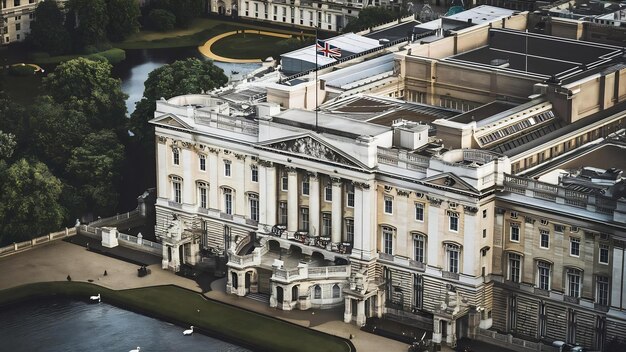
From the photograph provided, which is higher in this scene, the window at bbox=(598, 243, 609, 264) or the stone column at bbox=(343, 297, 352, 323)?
the window at bbox=(598, 243, 609, 264)

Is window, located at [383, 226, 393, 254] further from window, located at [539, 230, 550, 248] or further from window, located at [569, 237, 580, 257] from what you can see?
window, located at [569, 237, 580, 257]

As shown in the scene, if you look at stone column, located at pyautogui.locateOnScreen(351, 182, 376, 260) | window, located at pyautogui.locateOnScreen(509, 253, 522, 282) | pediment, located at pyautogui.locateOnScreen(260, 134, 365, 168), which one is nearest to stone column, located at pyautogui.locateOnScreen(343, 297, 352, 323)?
stone column, located at pyautogui.locateOnScreen(351, 182, 376, 260)

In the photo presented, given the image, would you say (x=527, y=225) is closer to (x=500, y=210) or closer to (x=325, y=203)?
(x=500, y=210)

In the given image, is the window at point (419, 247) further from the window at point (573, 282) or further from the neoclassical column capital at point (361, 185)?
the window at point (573, 282)

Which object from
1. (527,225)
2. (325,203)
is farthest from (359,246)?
(527,225)

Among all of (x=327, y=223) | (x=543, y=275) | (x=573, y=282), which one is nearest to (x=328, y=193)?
(x=327, y=223)

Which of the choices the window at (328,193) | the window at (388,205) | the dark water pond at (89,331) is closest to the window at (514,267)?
the window at (388,205)
